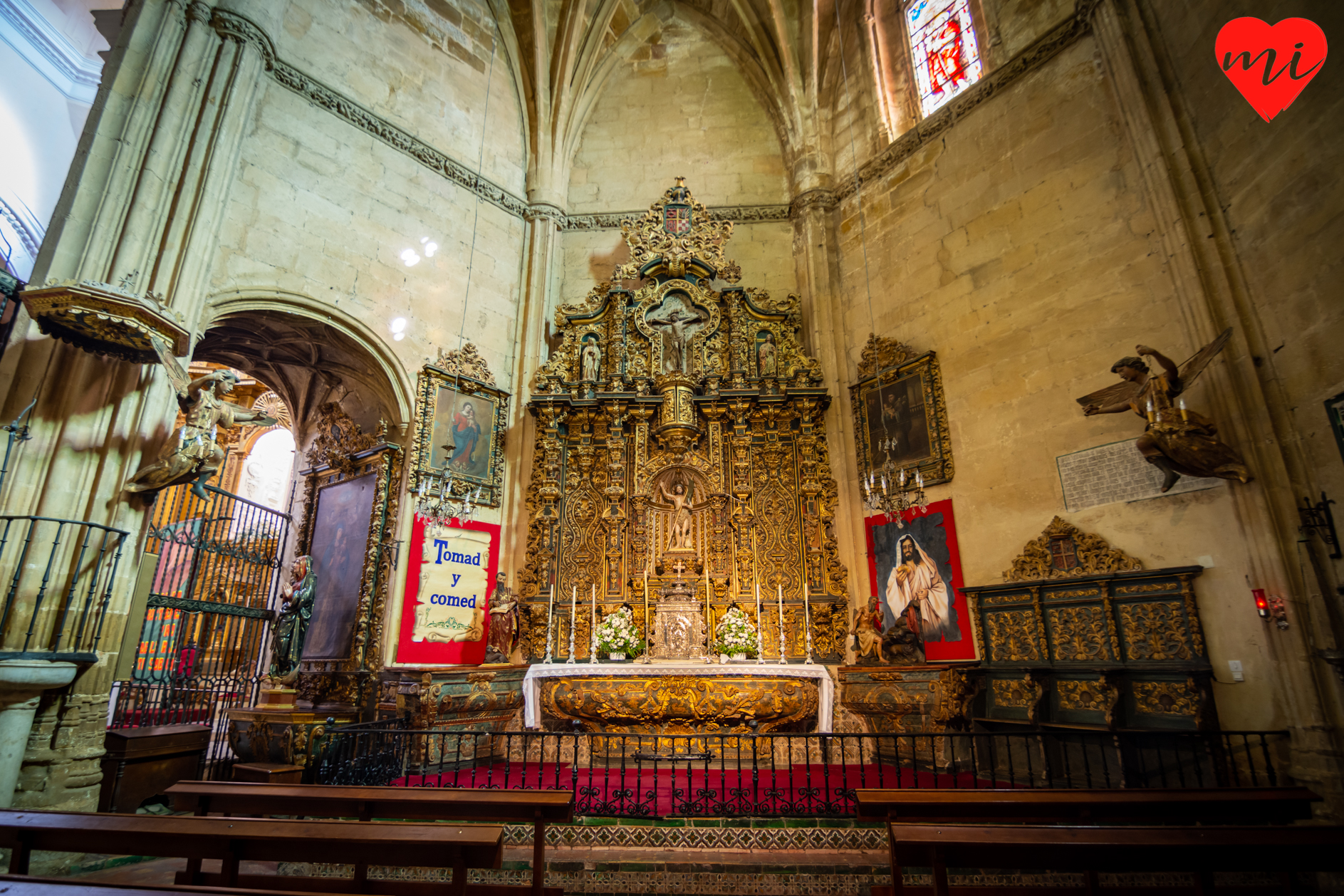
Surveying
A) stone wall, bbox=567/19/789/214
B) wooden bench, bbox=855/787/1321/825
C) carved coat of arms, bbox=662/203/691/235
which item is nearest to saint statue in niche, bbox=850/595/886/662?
wooden bench, bbox=855/787/1321/825

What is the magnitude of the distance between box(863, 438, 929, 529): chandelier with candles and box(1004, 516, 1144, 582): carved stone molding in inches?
66.4

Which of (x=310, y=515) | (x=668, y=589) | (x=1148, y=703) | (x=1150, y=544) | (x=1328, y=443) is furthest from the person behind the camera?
(x=310, y=515)

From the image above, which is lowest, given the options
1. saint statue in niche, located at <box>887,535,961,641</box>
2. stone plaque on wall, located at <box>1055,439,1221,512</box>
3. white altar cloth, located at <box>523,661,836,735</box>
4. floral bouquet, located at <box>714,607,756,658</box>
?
white altar cloth, located at <box>523,661,836,735</box>

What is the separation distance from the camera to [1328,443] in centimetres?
655

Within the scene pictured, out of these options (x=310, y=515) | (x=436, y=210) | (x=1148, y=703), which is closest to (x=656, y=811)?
(x=1148, y=703)

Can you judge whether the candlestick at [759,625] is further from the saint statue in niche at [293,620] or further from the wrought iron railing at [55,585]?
the wrought iron railing at [55,585]

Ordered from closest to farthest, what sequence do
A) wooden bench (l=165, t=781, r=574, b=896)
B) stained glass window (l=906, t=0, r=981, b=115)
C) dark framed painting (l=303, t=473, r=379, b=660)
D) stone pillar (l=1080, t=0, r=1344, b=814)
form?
wooden bench (l=165, t=781, r=574, b=896) → stone pillar (l=1080, t=0, r=1344, b=814) → dark framed painting (l=303, t=473, r=379, b=660) → stained glass window (l=906, t=0, r=981, b=115)

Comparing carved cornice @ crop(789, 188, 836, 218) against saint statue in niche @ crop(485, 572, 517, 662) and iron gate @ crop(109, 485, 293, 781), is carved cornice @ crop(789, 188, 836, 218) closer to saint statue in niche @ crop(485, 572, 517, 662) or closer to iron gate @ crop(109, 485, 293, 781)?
saint statue in niche @ crop(485, 572, 517, 662)

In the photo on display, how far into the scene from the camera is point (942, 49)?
40.9 feet

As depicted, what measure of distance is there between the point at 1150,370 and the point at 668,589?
6928 millimetres

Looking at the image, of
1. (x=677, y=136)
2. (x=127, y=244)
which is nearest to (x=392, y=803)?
(x=127, y=244)

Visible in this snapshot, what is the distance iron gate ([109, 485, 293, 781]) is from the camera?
35.1 feet

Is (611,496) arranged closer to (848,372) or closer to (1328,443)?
(848,372)

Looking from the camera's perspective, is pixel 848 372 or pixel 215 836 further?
pixel 848 372
